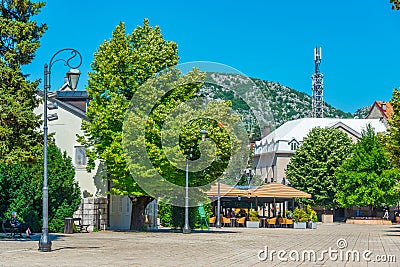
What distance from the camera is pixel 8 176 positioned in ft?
110

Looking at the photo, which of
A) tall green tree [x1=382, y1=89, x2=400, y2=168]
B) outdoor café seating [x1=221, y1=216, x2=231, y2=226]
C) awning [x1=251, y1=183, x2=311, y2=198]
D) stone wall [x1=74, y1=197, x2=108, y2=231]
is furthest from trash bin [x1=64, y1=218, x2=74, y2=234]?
outdoor café seating [x1=221, y1=216, x2=231, y2=226]

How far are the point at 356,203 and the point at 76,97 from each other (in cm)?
4101

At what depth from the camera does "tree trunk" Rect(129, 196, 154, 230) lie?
38906mm

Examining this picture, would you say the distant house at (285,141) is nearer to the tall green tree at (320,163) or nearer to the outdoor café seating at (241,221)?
the tall green tree at (320,163)

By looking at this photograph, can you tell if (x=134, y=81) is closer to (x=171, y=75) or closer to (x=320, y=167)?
(x=171, y=75)

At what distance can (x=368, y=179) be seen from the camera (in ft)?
248

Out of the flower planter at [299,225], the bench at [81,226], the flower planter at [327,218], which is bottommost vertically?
the flower planter at [327,218]

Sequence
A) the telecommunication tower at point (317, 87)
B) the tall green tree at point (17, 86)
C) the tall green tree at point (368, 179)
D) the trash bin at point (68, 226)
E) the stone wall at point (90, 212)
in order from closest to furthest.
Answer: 1. the tall green tree at point (17, 86)
2. the trash bin at point (68, 226)
3. the stone wall at point (90, 212)
4. the tall green tree at point (368, 179)
5. the telecommunication tower at point (317, 87)

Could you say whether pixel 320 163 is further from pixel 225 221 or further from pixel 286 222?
pixel 225 221

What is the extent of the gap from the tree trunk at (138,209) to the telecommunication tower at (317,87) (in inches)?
3386

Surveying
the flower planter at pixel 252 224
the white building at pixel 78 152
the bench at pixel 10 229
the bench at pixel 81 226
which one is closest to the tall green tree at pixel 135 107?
the white building at pixel 78 152

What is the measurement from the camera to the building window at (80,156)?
4134 centimetres

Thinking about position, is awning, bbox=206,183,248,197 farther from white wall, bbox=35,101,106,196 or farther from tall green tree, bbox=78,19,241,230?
tall green tree, bbox=78,19,241,230

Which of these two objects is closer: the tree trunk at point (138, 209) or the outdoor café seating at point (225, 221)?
the tree trunk at point (138, 209)
